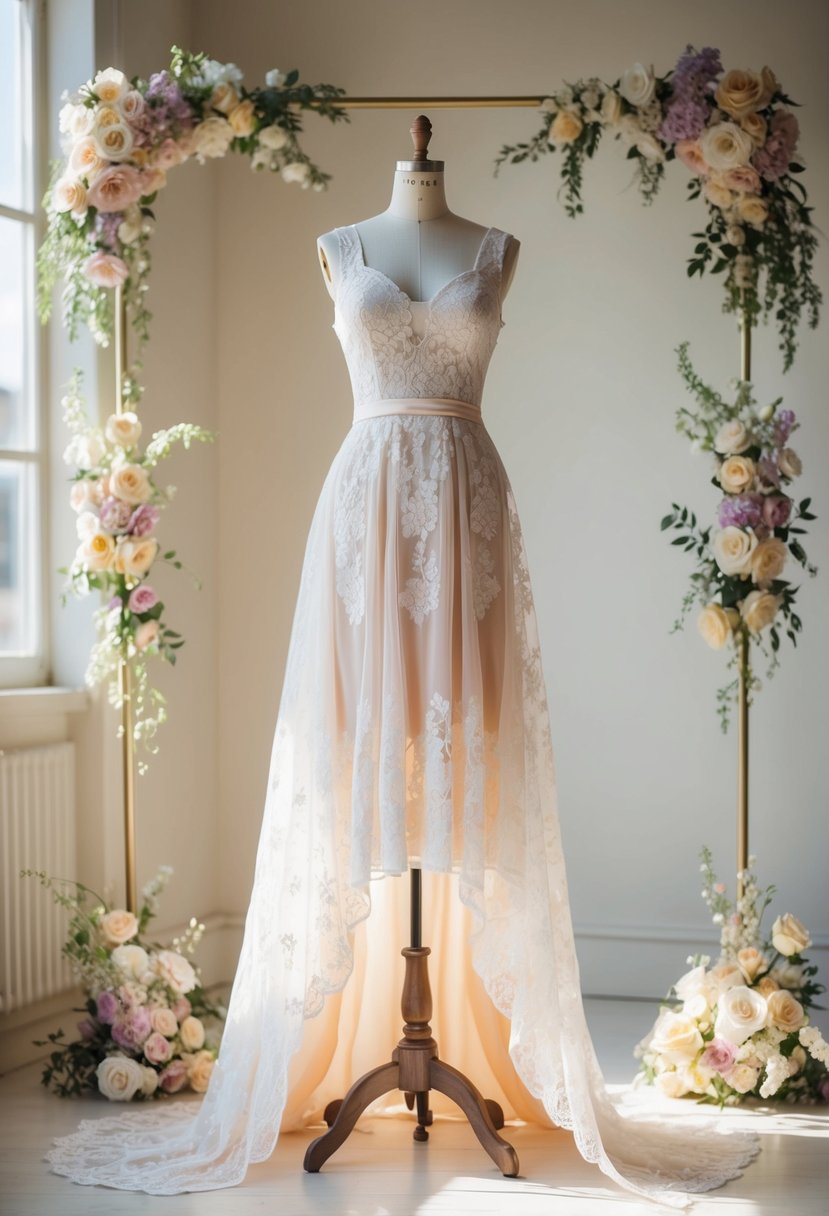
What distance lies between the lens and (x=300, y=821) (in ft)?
8.98

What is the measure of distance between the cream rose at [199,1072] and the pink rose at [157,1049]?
2.3 inches

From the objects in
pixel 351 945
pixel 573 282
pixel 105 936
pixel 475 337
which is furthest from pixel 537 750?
pixel 573 282

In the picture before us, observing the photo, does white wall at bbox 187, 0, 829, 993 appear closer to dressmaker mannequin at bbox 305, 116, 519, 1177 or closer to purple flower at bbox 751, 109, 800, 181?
purple flower at bbox 751, 109, 800, 181

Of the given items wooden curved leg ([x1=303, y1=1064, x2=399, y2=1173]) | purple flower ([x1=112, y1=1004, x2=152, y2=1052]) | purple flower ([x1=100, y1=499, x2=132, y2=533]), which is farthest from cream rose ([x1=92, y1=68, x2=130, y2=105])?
wooden curved leg ([x1=303, y1=1064, x2=399, y2=1173])

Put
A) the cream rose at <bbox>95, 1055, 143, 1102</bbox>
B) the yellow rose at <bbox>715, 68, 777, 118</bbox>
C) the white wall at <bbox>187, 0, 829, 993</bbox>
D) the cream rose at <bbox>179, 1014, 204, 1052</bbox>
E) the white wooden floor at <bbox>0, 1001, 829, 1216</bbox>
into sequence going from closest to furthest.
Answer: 1. the white wooden floor at <bbox>0, 1001, 829, 1216</bbox>
2. the yellow rose at <bbox>715, 68, 777, 118</bbox>
3. the cream rose at <bbox>95, 1055, 143, 1102</bbox>
4. the cream rose at <bbox>179, 1014, 204, 1052</bbox>
5. the white wall at <bbox>187, 0, 829, 993</bbox>

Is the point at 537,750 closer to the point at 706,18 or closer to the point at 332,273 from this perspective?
the point at 332,273

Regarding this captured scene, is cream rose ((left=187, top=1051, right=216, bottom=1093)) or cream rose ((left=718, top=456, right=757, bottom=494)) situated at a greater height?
cream rose ((left=718, top=456, right=757, bottom=494))

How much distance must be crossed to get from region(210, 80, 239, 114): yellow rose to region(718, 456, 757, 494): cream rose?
139 cm

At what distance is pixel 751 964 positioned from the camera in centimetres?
329

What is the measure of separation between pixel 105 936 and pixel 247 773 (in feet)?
3.34

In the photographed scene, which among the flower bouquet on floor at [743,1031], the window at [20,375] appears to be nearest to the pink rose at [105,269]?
the window at [20,375]

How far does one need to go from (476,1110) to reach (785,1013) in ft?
2.77

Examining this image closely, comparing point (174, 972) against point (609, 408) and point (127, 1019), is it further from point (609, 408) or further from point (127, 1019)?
point (609, 408)

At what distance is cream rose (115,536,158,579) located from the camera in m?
3.27
